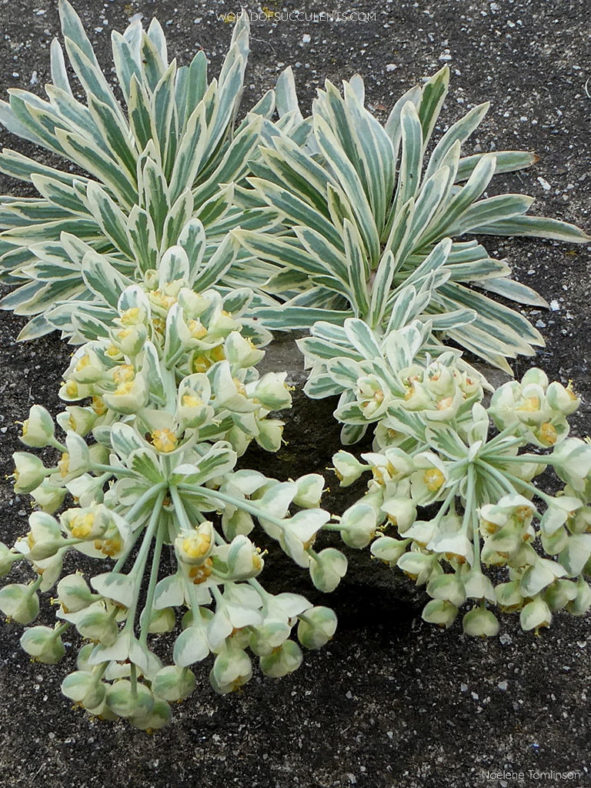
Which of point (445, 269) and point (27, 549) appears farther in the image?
point (445, 269)

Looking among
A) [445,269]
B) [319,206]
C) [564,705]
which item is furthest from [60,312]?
[564,705]

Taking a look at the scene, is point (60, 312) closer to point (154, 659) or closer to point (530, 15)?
point (154, 659)

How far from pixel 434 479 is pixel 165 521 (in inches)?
14.1

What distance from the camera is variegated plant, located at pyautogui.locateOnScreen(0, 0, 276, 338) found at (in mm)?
1713

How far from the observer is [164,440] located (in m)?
1.06

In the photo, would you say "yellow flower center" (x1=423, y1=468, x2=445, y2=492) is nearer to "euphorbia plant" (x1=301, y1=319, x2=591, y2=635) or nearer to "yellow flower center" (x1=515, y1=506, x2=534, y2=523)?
"euphorbia plant" (x1=301, y1=319, x2=591, y2=635)

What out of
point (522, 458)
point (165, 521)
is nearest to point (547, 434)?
point (522, 458)

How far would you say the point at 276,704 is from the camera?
161 cm

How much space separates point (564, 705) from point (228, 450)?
2.98ft

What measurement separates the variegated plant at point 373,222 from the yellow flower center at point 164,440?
2.07ft

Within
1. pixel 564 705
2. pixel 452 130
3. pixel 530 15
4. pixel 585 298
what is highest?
pixel 530 15

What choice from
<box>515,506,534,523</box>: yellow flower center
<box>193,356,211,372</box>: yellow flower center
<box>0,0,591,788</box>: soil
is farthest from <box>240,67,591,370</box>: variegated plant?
<box>515,506,534,523</box>: yellow flower center

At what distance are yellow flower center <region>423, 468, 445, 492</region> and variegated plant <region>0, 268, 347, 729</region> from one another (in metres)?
0.15

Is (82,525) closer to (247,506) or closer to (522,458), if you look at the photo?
(247,506)
